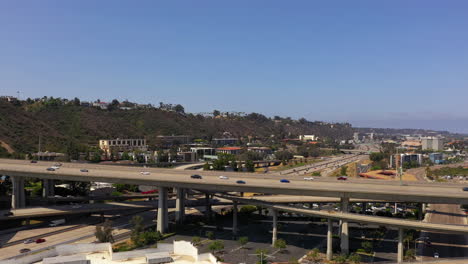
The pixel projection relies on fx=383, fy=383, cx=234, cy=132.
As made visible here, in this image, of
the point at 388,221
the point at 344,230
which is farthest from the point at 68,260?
the point at 388,221

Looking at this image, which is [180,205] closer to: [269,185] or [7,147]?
[269,185]

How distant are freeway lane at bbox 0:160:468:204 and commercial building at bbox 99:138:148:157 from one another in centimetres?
7846

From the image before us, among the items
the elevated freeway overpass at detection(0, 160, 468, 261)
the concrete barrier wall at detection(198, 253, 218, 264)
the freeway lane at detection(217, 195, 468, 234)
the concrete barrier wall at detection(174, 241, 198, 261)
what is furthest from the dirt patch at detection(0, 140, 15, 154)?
the concrete barrier wall at detection(198, 253, 218, 264)

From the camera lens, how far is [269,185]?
49.8m

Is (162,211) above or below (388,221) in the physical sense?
below

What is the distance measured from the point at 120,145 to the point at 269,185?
4670 inches

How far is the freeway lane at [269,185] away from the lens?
44531 mm

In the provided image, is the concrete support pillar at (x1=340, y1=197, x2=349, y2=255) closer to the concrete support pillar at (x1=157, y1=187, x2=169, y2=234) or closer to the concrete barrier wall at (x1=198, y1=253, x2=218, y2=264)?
the concrete barrier wall at (x1=198, y1=253, x2=218, y2=264)

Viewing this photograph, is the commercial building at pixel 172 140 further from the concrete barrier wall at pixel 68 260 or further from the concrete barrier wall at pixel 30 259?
the concrete barrier wall at pixel 68 260

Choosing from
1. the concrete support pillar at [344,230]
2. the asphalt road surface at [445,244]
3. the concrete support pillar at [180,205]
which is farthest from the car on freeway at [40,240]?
the asphalt road surface at [445,244]

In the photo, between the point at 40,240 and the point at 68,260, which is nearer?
the point at 68,260

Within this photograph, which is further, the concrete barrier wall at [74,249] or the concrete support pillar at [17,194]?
the concrete support pillar at [17,194]

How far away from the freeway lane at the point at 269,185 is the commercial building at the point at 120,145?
78460mm

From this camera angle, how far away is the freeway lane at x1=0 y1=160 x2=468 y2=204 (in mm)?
44531
